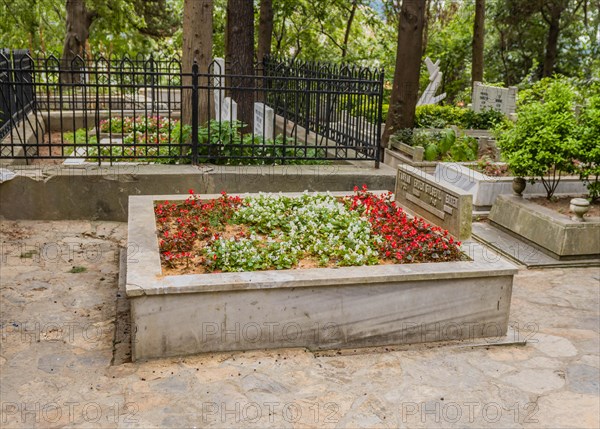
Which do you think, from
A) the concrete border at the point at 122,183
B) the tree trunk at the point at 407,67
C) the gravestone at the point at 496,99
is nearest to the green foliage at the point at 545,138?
the concrete border at the point at 122,183

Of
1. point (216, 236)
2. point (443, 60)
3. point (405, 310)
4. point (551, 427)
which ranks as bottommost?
point (551, 427)

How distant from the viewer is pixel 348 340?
559 centimetres

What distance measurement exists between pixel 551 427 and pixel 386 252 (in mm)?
2122

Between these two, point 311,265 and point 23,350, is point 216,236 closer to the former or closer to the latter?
point 311,265

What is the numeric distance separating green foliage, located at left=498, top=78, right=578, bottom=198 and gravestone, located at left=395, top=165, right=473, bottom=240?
6.78 feet

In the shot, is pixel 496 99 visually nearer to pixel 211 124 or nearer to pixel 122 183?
pixel 211 124

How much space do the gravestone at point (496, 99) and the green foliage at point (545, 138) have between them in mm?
8361

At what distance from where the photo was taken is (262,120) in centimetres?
1044

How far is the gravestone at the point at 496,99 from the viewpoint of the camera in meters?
17.2

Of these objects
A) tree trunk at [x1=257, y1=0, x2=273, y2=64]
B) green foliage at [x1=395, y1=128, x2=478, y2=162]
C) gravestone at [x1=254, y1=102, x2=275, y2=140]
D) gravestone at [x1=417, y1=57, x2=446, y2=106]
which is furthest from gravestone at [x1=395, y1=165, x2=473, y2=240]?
gravestone at [x1=417, y1=57, x2=446, y2=106]

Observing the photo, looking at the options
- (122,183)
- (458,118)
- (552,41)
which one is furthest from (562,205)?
(552,41)

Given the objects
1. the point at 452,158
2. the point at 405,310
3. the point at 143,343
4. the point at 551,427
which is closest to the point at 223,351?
the point at 143,343

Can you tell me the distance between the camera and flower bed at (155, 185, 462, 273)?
5758 millimetres

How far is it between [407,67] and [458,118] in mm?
3957
